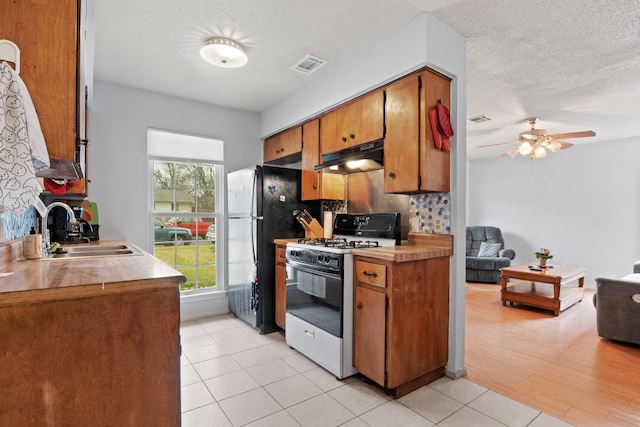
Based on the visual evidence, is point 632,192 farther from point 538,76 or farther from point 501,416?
point 501,416

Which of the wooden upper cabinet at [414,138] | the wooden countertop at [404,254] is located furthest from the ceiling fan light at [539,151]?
the wooden countertop at [404,254]

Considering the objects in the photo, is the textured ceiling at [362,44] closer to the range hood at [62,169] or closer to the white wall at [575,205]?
the range hood at [62,169]

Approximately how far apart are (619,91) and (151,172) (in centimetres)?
513

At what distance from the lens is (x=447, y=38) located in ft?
7.78

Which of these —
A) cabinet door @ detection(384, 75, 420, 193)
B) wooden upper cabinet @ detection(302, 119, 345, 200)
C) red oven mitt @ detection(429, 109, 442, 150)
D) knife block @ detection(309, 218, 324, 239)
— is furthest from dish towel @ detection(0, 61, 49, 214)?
knife block @ detection(309, 218, 324, 239)

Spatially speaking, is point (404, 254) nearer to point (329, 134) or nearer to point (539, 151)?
point (329, 134)

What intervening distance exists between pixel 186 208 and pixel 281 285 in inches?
62.9

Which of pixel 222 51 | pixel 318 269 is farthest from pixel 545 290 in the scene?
pixel 222 51

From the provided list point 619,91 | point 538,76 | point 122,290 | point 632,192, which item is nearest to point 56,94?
point 122,290

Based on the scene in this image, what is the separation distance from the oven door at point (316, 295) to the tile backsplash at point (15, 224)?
6.00ft

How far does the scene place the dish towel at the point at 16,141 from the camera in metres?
0.90

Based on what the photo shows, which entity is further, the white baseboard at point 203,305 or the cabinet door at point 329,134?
the white baseboard at point 203,305

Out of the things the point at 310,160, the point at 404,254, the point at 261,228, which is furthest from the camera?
the point at 310,160

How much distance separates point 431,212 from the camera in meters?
2.59
